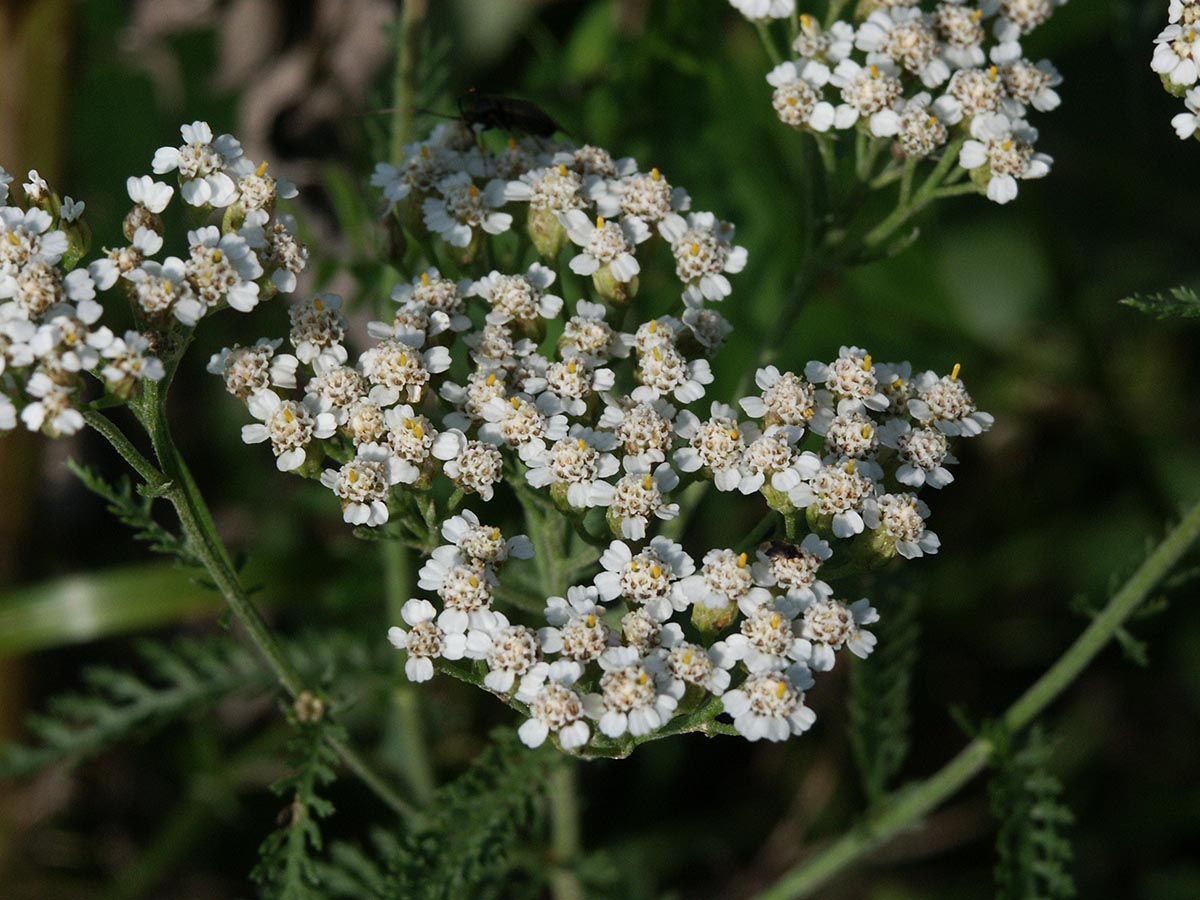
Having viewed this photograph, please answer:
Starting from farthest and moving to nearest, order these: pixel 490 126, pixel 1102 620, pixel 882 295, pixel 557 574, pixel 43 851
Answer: pixel 882 295, pixel 43 851, pixel 490 126, pixel 1102 620, pixel 557 574

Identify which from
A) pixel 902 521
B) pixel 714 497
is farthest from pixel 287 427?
pixel 714 497

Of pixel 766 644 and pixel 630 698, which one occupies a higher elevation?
pixel 766 644

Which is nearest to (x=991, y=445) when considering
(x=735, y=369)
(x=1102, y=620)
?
(x=735, y=369)

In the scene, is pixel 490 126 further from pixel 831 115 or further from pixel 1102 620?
pixel 1102 620

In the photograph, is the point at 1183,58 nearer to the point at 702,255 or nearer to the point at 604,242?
the point at 702,255

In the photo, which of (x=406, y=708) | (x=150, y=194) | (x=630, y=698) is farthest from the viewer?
(x=406, y=708)

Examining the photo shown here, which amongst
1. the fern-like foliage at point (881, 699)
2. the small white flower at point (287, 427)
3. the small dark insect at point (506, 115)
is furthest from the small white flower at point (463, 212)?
the fern-like foliage at point (881, 699)

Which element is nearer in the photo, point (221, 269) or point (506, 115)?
point (221, 269)
